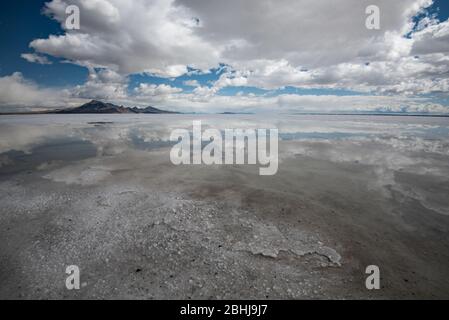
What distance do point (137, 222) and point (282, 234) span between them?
4736mm

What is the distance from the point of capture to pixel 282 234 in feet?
22.3

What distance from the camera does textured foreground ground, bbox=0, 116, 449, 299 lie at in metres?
4.88

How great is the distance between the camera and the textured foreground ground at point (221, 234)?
4.88 metres

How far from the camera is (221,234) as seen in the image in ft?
22.1

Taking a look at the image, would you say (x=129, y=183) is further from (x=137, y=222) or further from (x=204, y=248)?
(x=204, y=248)
